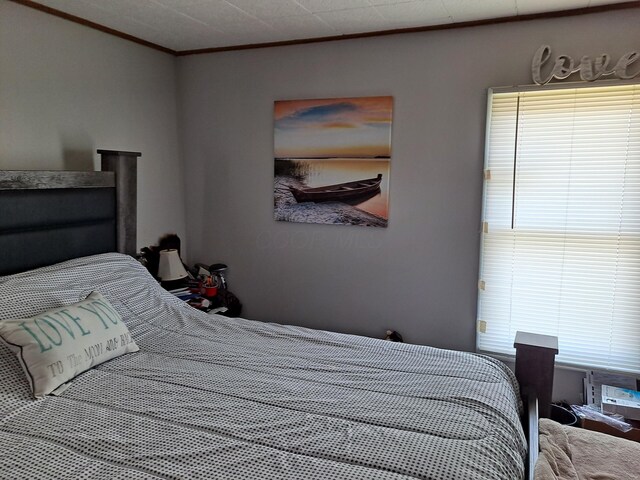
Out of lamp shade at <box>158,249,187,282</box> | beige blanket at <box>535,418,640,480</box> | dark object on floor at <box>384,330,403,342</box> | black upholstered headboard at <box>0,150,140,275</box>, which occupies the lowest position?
dark object on floor at <box>384,330,403,342</box>

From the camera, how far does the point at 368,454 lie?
1.37 m

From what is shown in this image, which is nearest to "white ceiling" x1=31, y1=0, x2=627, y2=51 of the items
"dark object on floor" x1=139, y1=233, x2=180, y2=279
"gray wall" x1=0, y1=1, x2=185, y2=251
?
"gray wall" x1=0, y1=1, x2=185, y2=251

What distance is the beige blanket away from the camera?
143cm

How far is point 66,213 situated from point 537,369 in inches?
95.2

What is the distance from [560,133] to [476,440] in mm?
1934

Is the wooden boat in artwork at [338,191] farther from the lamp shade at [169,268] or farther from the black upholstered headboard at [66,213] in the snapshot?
the black upholstered headboard at [66,213]

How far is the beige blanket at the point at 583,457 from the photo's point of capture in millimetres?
1426

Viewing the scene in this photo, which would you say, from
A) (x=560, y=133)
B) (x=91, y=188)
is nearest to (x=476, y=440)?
(x=560, y=133)

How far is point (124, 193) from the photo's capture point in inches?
113

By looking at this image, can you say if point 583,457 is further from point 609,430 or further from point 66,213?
point 66,213

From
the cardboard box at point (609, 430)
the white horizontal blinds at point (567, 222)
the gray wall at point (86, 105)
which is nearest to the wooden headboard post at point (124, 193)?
the gray wall at point (86, 105)

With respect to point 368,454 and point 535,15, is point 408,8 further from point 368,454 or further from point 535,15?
point 368,454

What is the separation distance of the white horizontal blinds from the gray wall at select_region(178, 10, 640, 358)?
132 mm

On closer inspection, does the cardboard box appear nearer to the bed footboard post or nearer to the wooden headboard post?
the bed footboard post
